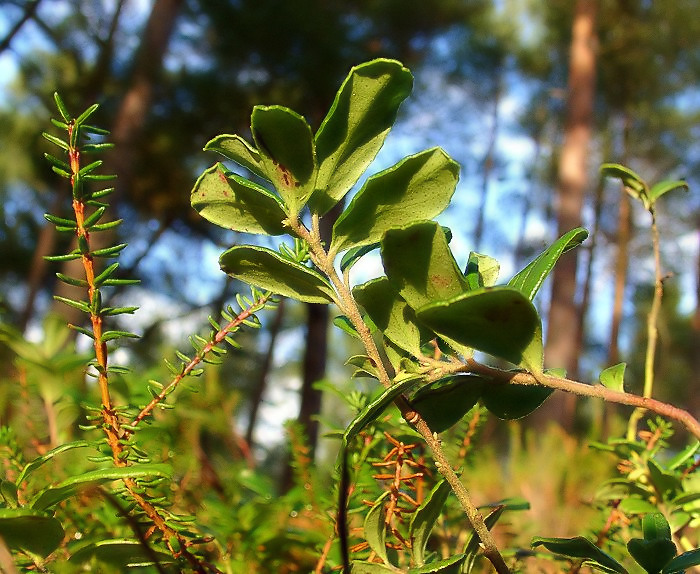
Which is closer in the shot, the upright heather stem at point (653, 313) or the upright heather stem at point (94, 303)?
the upright heather stem at point (94, 303)

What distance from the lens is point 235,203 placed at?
217 mm

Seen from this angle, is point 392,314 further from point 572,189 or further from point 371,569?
point 572,189

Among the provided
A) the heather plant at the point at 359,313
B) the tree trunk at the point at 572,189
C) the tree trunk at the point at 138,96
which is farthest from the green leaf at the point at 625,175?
the tree trunk at the point at 572,189

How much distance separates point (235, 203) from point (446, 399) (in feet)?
0.33

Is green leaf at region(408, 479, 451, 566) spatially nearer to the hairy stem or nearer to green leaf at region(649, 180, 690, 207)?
the hairy stem

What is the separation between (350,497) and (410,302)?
13cm

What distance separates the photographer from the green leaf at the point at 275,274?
0.67 feet

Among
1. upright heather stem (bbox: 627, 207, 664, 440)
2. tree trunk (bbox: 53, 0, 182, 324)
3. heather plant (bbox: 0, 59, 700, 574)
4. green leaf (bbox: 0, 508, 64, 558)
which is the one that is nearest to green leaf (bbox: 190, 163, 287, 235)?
heather plant (bbox: 0, 59, 700, 574)

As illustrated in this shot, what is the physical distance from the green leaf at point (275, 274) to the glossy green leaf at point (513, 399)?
0.07m

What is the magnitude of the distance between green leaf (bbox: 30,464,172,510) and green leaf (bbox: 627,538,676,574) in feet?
0.49

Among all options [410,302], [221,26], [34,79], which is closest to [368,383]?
[410,302]

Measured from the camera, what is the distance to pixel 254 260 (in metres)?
0.21

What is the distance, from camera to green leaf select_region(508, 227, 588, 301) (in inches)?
7.8

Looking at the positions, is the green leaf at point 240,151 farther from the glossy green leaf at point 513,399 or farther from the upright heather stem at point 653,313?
the upright heather stem at point 653,313
